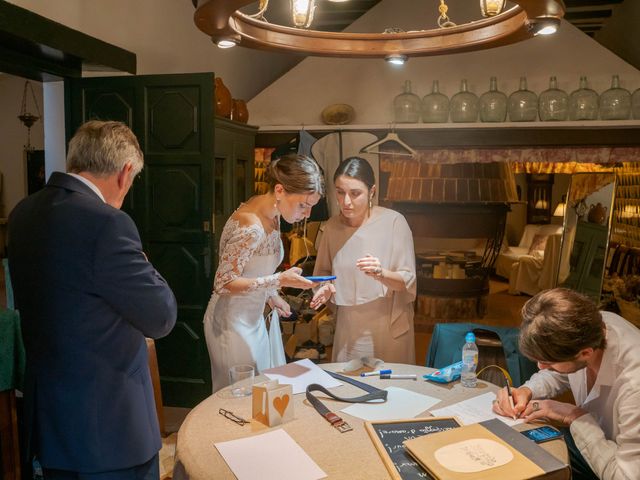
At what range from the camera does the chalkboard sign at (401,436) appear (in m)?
1.35

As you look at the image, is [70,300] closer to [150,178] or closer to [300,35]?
[300,35]

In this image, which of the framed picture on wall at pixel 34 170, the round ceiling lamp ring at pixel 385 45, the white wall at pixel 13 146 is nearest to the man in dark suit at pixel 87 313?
the round ceiling lamp ring at pixel 385 45

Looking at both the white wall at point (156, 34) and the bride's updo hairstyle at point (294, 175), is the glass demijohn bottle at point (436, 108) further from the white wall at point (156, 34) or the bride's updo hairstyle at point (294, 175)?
the bride's updo hairstyle at point (294, 175)

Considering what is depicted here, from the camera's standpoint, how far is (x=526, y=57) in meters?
4.61

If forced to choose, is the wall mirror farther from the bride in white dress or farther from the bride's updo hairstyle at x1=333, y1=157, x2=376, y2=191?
the bride in white dress

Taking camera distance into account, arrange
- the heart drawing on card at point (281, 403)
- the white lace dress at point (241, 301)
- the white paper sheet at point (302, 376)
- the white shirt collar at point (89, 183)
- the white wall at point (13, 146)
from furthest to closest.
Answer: the white wall at point (13, 146), the white lace dress at point (241, 301), the white paper sheet at point (302, 376), the heart drawing on card at point (281, 403), the white shirt collar at point (89, 183)

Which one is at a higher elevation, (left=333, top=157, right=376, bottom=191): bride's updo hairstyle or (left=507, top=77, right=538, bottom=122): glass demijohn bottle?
(left=507, top=77, right=538, bottom=122): glass demijohn bottle

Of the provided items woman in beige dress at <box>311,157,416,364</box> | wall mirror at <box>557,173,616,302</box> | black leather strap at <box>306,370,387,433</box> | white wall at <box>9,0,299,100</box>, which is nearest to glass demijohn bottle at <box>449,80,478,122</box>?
wall mirror at <box>557,173,616,302</box>

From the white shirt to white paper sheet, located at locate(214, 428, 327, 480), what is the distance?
29.6 inches

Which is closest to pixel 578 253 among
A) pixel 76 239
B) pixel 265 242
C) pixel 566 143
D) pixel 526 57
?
pixel 566 143

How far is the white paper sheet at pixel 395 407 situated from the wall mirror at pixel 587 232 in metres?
2.58

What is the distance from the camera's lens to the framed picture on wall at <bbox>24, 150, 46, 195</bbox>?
5.28 m

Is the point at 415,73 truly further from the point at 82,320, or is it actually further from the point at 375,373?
the point at 82,320

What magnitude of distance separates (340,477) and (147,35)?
11.3ft
